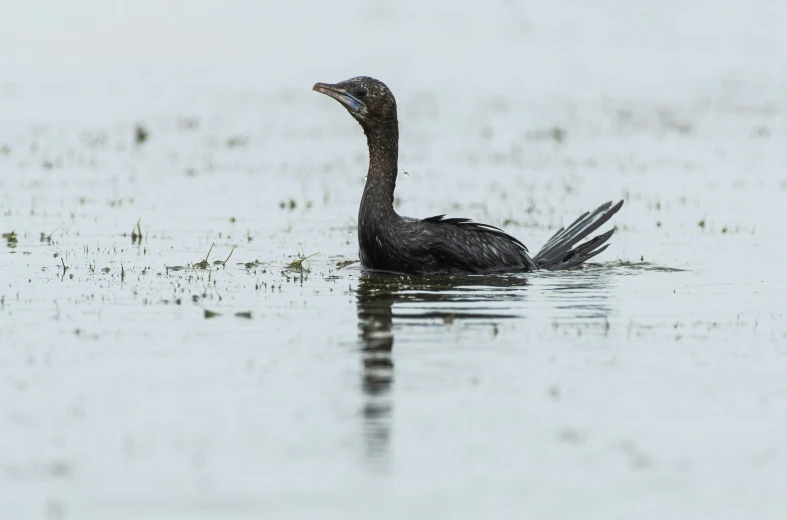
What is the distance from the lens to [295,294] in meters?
11.0

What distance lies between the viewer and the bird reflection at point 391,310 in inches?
268

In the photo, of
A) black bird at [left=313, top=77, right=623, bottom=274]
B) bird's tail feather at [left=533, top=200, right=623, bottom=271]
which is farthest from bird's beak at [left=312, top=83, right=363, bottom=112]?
bird's tail feather at [left=533, top=200, right=623, bottom=271]

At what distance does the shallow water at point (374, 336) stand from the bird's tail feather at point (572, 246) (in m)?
0.40

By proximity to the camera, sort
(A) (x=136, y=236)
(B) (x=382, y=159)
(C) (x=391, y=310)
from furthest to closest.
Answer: (A) (x=136, y=236) → (B) (x=382, y=159) → (C) (x=391, y=310)

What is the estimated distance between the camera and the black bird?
1219 cm

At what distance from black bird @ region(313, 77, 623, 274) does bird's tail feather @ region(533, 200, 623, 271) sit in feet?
1.03

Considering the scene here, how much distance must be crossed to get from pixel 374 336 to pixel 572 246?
5.49 meters

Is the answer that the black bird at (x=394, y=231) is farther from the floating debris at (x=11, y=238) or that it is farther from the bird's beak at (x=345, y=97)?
the floating debris at (x=11, y=238)

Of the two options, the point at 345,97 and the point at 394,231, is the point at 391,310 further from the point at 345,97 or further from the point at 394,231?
the point at 345,97

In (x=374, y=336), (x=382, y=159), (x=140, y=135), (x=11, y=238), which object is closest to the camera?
(x=374, y=336)

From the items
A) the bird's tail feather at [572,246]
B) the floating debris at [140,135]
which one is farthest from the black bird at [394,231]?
the floating debris at [140,135]

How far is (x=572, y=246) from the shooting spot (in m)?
13.9

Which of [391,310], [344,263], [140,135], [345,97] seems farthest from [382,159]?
[140,135]

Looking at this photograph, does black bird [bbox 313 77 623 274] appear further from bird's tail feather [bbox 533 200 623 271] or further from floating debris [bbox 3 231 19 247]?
floating debris [bbox 3 231 19 247]
